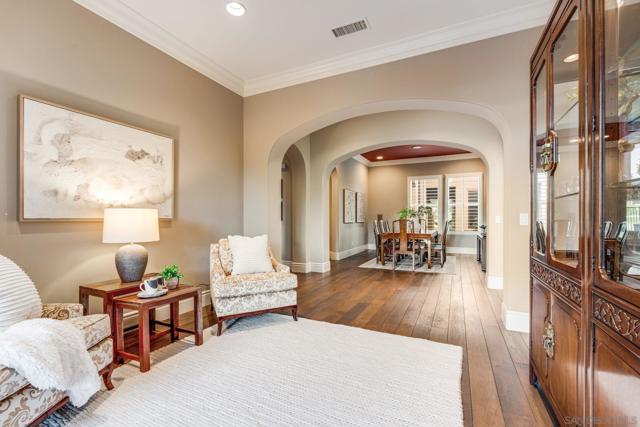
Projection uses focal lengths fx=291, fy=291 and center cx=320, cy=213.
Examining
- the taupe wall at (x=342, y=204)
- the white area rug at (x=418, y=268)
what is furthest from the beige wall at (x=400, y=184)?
the white area rug at (x=418, y=268)

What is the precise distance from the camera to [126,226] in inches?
92.9

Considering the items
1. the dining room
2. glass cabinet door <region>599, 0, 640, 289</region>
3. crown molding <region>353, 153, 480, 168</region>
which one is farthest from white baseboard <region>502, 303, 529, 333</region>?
crown molding <region>353, 153, 480, 168</region>

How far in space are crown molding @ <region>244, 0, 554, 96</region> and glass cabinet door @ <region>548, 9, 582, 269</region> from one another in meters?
1.63

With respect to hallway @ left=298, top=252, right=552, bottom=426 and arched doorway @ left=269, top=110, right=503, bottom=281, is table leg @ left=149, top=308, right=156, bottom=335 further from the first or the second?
arched doorway @ left=269, top=110, right=503, bottom=281

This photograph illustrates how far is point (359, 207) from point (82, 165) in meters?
7.14

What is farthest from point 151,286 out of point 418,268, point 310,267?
point 418,268

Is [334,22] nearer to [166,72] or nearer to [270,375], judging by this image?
[166,72]

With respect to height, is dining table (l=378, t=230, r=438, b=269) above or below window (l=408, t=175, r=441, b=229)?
below

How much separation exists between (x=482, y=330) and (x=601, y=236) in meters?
2.12

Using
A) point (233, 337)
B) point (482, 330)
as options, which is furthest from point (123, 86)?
point (482, 330)

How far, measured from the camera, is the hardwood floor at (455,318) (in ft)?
5.74

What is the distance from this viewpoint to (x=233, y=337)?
105 inches

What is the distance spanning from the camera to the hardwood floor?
175cm

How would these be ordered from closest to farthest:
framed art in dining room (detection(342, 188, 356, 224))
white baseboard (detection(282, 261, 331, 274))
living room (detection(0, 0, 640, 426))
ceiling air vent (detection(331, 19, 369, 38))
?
living room (detection(0, 0, 640, 426)) < ceiling air vent (detection(331, 19, 369, 38)) < white baseboard (detection(282, 261, 331, 274)) < framed art in dining room (detection(342, 188, 356, 224))
